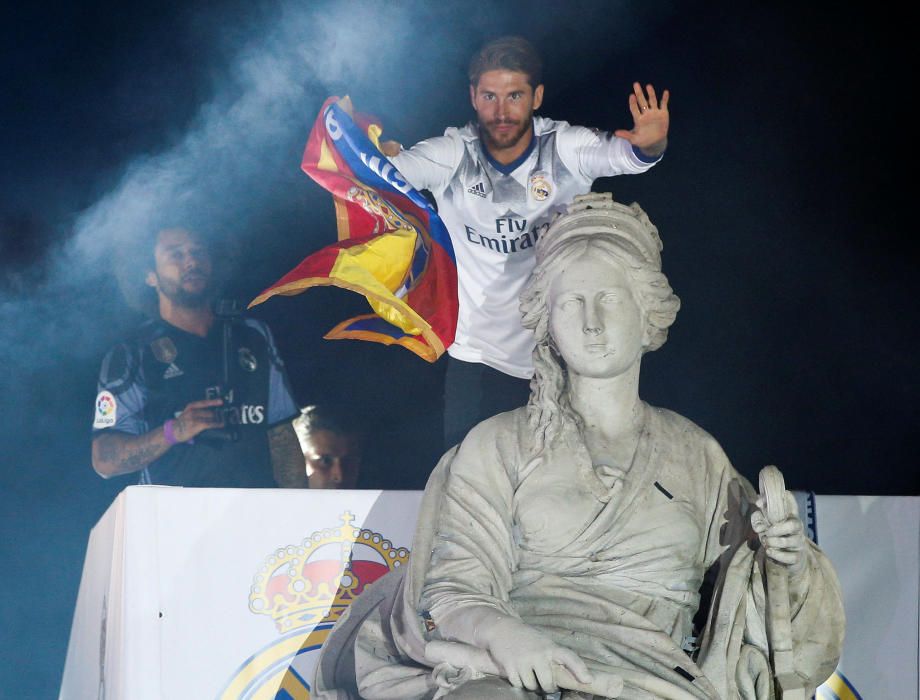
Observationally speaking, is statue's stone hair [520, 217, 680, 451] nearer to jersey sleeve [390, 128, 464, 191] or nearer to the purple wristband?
jersey sleeve [390, 128, 464, 191]

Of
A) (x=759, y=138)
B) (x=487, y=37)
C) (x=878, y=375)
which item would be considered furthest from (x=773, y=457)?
(x=487, y=37)

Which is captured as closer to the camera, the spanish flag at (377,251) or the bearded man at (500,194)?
the spanish flag at (377,251)

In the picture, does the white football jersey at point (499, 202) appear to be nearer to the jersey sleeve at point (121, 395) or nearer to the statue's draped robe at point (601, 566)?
the jersey sleeve at point (121, 395)

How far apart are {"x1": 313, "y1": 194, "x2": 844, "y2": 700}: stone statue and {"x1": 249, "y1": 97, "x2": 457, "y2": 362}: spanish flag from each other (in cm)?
247

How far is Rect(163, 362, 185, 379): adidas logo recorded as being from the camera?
717 centimetres

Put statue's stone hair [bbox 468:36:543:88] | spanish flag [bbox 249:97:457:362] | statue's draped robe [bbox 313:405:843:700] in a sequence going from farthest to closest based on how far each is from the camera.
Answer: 1. statue's stone hair [bbox 468:36:543:88]
2. spanish flag [bbox 249:97:457:362]
3. statue's draped robe [bbox 313:405:843:700]

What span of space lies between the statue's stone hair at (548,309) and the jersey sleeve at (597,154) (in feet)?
9.31

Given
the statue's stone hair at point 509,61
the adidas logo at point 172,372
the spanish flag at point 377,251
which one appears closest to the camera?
the spanish flag at point 377,251

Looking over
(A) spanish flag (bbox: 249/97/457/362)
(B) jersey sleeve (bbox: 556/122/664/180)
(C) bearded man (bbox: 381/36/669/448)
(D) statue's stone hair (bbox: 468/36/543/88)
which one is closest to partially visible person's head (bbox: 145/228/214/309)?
(A) spanish flag (bbox: 249/97/457/362)

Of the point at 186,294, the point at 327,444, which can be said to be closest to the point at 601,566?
the point at 327,444

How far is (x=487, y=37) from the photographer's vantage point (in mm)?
7703

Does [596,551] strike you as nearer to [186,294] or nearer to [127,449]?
[127,449]

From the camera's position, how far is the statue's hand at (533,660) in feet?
12.0

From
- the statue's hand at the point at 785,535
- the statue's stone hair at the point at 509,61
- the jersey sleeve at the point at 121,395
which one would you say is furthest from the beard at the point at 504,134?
the statue's hand at the point at 785,535
